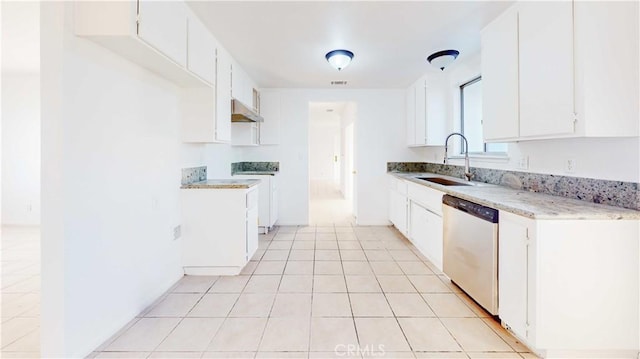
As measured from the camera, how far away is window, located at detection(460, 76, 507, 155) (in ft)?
12.0

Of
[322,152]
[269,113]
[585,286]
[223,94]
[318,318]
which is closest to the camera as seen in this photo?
[585,286]

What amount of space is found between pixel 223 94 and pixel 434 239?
9.07 ft

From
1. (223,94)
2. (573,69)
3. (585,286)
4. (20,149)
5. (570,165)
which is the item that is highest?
(223,94)

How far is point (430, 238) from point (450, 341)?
140 cm

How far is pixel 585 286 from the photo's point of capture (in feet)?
5.08

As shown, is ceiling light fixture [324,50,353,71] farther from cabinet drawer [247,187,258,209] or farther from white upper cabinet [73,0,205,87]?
cabinet drawer [247,187,258,209]

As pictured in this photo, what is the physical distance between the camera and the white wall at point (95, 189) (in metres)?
1.52

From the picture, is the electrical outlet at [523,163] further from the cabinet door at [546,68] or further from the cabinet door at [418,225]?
the cabinet door at [418,225]

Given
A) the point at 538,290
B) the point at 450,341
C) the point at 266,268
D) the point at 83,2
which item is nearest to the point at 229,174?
the point at 266,268

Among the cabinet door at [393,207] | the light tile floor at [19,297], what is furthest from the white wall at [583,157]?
the light tile floor at [19,297]

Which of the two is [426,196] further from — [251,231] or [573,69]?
[251,231]

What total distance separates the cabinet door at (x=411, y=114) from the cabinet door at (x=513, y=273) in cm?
296

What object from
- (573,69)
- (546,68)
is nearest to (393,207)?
(546,68)

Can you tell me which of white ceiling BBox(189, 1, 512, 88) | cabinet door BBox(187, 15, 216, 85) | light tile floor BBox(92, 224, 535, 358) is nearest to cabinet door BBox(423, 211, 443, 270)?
light tile floor BBox(92, 224, 535, 358)
